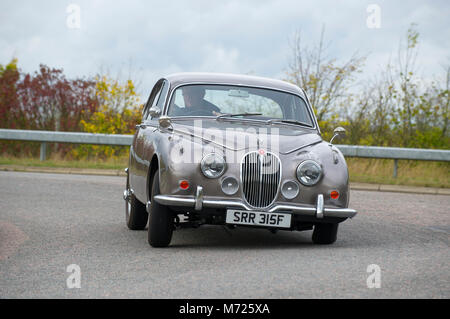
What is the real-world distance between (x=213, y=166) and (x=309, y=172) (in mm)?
899

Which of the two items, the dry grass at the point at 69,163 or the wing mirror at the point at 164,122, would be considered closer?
the wing mirror at the point at 164,122

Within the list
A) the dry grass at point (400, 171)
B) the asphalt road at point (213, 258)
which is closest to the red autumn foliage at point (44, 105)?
the dry grass at point (400, 171)

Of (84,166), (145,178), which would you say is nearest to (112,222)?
(145,178)

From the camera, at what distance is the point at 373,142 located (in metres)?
19.2

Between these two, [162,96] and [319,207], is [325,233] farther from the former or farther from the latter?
[162,96]

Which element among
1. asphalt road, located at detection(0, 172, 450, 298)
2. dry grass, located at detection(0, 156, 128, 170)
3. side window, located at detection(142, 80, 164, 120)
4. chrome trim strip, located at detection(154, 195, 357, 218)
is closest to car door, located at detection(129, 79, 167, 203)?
Answer: side window, located at detection(142, 80, 164, 120)

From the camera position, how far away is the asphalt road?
16.3 feet

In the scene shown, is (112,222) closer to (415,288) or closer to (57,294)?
(57,294)

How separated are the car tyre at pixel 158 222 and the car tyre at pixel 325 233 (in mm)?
1467

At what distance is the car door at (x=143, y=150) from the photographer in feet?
25.1

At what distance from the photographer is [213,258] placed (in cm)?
624

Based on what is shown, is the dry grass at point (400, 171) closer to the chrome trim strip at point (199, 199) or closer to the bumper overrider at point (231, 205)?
the bumper overrider at point (231, 205)

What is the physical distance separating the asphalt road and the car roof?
5.56 feet
